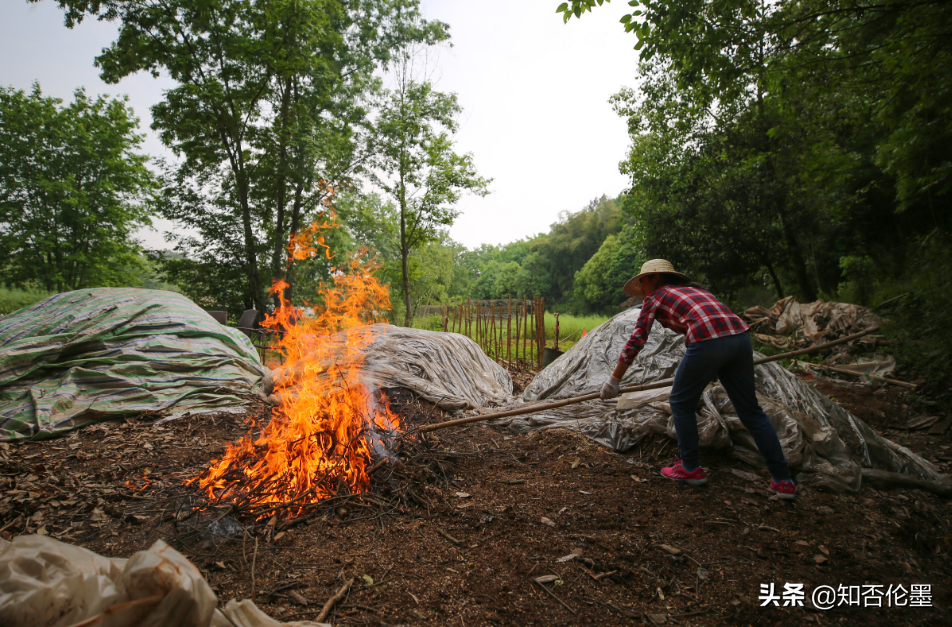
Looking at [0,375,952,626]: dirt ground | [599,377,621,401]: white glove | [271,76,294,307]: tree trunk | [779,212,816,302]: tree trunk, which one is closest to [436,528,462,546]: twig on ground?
[0,375,952,626]: dirt ground

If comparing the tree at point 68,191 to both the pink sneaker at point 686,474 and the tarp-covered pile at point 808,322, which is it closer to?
the pink sneaker at point 686,474

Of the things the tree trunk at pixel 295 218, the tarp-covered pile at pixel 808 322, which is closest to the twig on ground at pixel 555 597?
the tarp-covered pile at pixel 808 322

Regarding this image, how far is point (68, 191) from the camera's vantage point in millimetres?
13891

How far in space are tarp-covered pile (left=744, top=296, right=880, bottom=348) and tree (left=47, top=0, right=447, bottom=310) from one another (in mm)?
11082

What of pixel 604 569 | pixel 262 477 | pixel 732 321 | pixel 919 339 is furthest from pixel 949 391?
pixel 262 477

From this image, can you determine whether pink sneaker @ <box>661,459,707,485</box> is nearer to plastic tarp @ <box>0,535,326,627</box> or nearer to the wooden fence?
plastic tarp @ <box>0,535,326,627</box>

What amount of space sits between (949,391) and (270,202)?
14708 millimetres

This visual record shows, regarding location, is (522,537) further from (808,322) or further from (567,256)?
(567,256)

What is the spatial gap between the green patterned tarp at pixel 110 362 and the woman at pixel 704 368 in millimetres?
4914

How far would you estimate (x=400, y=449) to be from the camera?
3.26 meters

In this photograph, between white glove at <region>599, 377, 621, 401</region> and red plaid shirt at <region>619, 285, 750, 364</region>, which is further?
white glove at <region>599, 377, 621, 401</region>

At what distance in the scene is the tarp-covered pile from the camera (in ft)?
25.0

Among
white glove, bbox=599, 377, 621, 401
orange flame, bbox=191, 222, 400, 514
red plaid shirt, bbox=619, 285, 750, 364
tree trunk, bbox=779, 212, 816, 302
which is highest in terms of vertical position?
tree trunk, bbox=779, 212, 816, 302

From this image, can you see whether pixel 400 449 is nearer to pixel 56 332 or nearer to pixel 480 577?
pixel 480 577
